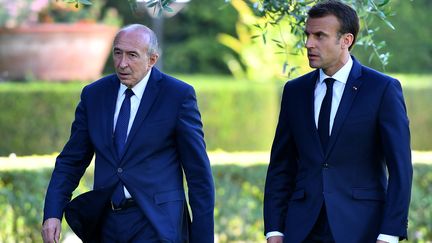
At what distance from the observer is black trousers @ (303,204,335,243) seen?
4.38 metres

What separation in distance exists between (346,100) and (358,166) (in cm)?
27

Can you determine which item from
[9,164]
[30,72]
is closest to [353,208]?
[9,164]

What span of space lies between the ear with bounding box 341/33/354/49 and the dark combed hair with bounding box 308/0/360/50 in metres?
0.01

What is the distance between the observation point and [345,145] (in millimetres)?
4359

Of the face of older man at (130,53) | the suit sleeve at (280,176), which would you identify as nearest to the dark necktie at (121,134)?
the face of older man at (130,53)

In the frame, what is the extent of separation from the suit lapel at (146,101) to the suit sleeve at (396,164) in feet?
3.21

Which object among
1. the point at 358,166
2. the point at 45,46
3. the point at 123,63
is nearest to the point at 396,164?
the point at 358,166

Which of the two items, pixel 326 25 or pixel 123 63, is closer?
pixel 326 25

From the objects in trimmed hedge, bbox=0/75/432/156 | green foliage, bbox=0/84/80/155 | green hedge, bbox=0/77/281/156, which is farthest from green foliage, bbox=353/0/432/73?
green foliage, bbox=0/84/80/155

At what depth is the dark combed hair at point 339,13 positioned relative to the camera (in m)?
4.39

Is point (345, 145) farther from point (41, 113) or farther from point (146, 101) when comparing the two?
point (41, 113)

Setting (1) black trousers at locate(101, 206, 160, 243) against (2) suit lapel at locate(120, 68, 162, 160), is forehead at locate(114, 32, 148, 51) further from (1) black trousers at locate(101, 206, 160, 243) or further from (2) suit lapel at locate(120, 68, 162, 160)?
(1) black trousers at locate(101, 206, 160, 243)

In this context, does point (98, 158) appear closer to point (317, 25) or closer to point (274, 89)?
point (317, 25)

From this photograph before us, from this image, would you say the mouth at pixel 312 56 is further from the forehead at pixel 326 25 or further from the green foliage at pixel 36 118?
the green foliage at pixel 36 118
